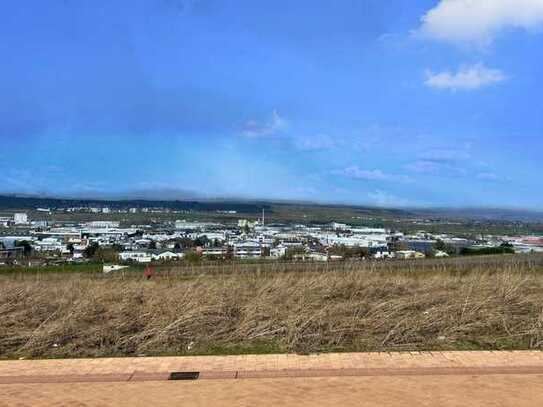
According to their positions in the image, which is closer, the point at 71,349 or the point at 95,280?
the point at 71,349

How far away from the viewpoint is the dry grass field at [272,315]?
7.65 m

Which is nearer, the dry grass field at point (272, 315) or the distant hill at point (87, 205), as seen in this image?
the dry grass field at point (272, 315)

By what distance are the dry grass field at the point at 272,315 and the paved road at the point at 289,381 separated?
1.97 feet

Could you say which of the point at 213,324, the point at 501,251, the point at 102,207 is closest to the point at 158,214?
the point at 102,207

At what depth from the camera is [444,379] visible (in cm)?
587

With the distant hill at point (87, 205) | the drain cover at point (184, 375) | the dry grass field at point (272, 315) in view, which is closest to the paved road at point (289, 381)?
the drain cover at point (184, 375)

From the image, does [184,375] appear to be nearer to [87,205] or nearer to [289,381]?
[289,381]

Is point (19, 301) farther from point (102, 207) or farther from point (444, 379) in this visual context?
point (102, 207)

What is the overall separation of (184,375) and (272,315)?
2.72 m

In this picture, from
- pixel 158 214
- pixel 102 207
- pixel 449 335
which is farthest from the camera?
pixel 102 207

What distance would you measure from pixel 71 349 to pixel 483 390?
16.3 ft

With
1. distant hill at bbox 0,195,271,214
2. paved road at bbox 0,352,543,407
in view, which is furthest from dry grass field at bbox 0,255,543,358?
distant hill at bbox 0,195,271,214

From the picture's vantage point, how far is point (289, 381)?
5.86 meters

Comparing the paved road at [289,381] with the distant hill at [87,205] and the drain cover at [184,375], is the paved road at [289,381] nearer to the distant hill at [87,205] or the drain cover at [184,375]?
the drain cover at [184,375]
